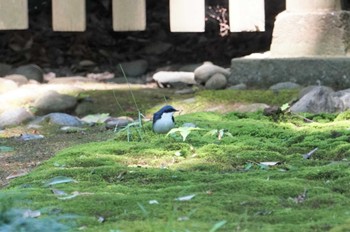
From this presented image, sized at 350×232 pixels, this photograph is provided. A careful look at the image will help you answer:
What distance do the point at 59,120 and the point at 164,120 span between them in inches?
50.6

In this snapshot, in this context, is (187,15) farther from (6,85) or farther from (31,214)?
(31,214)

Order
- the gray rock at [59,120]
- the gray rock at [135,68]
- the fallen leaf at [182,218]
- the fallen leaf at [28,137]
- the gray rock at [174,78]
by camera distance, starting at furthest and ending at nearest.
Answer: the gray rock at [135,68] < the gray rock at [174,78] < the gray rock at [59,120] < the fallen leaf at [28,137] < the fallen leaf at [182,218]

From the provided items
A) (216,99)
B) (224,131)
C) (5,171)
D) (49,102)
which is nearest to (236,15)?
(216,99)

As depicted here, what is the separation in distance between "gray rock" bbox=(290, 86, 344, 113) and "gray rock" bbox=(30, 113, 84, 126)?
1.22 meters

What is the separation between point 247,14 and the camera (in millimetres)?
5406

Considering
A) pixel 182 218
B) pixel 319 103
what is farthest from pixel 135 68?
pixel 182 218

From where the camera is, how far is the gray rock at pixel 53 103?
4.96 m

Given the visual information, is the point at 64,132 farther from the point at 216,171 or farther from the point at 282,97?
the point at 216,171

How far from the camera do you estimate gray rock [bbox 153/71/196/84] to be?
225 inches

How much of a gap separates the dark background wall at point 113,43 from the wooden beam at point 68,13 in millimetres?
1421

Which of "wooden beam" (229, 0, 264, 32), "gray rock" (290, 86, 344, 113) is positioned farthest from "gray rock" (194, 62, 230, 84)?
"gray rock" (290, 86, 344, 113)

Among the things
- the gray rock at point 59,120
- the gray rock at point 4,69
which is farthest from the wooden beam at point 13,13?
the gray rock at point 4,69

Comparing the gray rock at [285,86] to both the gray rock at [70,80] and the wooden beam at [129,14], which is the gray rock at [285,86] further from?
the gray rock at [70,80]

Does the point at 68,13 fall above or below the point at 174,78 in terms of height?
above
